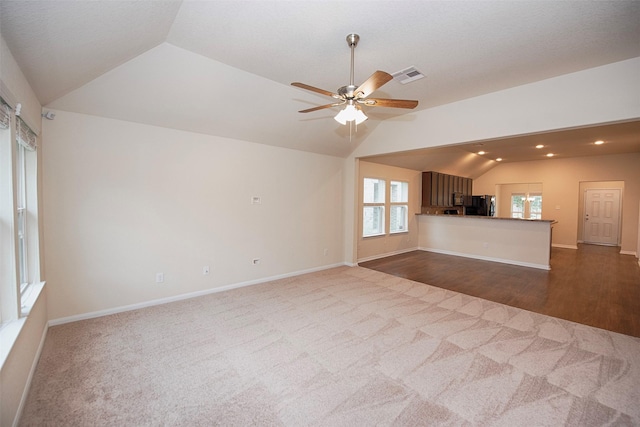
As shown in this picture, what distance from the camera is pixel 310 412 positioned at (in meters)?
1.81

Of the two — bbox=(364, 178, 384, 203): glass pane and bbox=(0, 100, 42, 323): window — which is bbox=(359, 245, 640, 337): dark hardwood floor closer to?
bbox=(364, 178, 384, 203): glass pane

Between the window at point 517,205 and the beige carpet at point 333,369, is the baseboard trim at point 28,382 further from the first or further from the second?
the window at point 517,205

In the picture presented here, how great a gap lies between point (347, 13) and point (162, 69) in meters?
2.02

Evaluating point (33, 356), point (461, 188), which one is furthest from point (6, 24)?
point (461, 188)

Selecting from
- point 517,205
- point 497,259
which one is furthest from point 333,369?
point 517,205

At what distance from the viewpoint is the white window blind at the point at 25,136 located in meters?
2.10

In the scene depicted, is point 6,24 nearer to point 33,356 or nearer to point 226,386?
point 33,356

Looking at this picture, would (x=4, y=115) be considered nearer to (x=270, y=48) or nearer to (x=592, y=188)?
(x=270, y=48)

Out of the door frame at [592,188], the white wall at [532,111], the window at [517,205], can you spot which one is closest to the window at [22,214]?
the white wall at [532,111]

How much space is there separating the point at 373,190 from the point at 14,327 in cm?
614

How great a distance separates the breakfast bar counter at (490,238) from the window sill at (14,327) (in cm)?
771

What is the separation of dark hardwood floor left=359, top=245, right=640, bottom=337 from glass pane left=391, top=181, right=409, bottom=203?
1.53m

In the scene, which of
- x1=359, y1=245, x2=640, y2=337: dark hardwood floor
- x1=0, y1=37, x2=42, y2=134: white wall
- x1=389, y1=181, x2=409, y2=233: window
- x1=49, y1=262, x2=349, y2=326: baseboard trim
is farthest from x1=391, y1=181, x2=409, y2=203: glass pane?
x1=0, y1=37, x2=42, y2=134: white wall

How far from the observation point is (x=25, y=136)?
7.37ft
